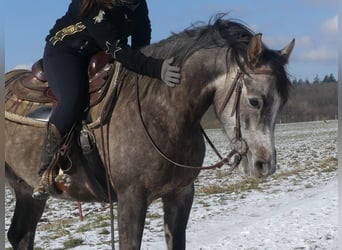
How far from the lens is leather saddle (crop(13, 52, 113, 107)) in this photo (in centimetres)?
343

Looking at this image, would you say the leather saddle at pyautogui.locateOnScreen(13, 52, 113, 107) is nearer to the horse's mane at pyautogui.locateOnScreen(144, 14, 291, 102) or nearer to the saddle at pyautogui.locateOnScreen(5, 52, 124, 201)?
the saddle at pyautogui.locateOnScreen(5, 52, 124, 201)

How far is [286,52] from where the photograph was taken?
2969mm

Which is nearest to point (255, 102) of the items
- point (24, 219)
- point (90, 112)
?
point (90, 112)

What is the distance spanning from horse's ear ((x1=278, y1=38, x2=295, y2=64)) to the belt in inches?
57.0

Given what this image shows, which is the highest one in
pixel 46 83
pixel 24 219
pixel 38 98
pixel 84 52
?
pixel 84 52

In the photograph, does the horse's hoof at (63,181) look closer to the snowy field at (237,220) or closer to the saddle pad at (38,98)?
the saddle pad at (38,98)

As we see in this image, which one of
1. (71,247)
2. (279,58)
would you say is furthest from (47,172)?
(71,247)

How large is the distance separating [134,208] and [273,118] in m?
1.09

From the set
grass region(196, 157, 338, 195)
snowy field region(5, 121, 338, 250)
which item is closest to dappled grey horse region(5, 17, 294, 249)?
snowy field region(5, 121, 338, 250)

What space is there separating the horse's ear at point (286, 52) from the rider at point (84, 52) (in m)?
0.67

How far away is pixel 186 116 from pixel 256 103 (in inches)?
21.0

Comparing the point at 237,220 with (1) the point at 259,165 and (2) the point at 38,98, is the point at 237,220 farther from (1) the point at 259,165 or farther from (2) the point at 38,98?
(1) the point at 259,165

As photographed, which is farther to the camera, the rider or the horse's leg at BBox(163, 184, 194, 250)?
the horse's leg at BBox(163, 184, 194, 250)

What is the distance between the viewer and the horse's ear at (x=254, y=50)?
9.01ft
